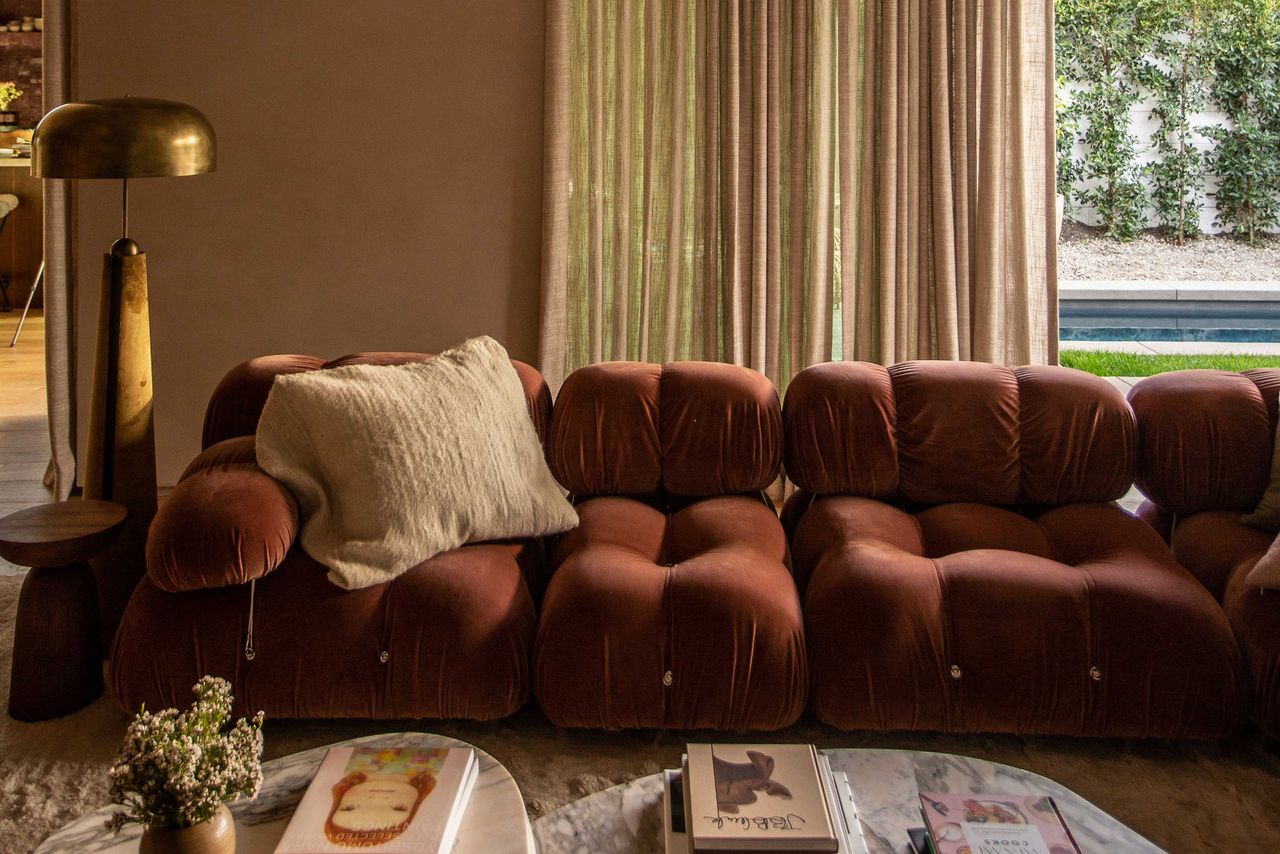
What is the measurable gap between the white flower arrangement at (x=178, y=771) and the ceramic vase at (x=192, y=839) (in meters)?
0.01

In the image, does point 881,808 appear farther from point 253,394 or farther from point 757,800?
point 253,394

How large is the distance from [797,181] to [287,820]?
3.04m

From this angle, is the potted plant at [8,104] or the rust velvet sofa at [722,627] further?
the potted plant at [8,104]

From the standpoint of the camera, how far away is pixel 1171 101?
7.37 metres

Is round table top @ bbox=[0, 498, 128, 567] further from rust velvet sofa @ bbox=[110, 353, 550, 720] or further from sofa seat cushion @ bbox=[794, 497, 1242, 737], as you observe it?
sofa seat cushion @ bbox=[794, 497, 1242, 737]

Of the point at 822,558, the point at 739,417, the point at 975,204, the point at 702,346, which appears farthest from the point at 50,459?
the point at 975,204

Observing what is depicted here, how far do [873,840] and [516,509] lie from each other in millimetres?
1293

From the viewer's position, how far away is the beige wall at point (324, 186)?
4.09 metres

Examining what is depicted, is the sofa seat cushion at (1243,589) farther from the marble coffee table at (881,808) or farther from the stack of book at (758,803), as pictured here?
the stack of book at (758,803)

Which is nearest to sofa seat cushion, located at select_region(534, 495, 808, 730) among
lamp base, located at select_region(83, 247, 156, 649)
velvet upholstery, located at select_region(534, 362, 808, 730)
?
velvet upholstery, located at select_region(534, 362, 808, 730)

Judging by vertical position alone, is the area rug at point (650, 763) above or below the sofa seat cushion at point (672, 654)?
→ below

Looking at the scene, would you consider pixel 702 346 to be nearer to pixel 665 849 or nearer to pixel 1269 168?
pixel 665 849

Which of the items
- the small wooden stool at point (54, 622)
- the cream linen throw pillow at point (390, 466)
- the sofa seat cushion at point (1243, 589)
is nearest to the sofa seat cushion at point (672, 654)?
the cream linen throw pillow at point (390, 466)

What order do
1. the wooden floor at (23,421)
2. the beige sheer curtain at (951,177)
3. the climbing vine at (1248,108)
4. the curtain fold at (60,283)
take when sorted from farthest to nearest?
the climbing vine at (1248,108) < the wooden floor at (23,421) < the curtain fold at (60,283) < the beige sheer curtain at (951,177)
